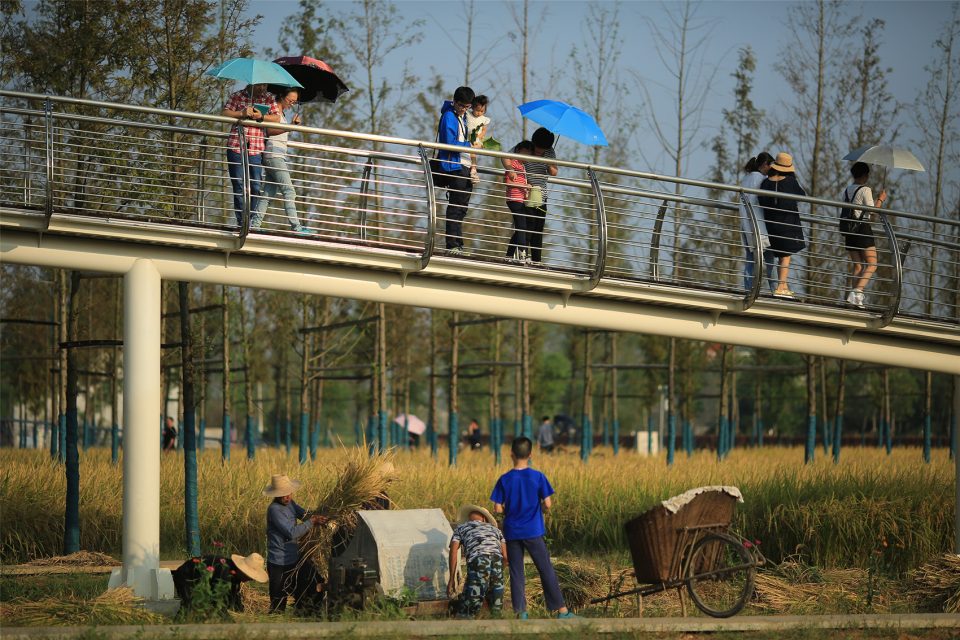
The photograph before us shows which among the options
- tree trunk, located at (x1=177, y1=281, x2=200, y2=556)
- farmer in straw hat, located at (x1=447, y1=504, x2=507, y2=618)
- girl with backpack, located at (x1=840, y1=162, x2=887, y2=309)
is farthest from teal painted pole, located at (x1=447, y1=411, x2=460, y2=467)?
farmer in straw hat, located at (x1=447, y1=504, x2=507, y2=618)

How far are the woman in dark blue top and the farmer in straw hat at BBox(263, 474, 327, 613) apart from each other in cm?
599

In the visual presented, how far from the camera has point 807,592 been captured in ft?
40.0

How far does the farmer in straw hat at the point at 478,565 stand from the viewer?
412 inches

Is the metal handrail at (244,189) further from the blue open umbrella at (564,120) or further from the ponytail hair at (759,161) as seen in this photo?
the ponytail hair at (759,161)

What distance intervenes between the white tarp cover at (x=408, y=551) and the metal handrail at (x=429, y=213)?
2.69 meters

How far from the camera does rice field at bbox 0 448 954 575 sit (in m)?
15.1

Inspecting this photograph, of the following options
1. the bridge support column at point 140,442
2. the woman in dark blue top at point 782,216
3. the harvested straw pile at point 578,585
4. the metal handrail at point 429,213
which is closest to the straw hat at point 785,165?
the woman in dark blue top at point 782,216

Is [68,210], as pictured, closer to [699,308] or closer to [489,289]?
[489,289]

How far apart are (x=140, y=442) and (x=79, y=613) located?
193 centimetres

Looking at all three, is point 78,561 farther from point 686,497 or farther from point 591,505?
point 686,497

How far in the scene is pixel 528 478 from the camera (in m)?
10.5

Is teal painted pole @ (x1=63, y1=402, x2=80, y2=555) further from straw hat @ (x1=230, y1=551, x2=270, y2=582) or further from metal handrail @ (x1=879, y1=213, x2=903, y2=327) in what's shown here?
metal handrail @ (x1=879, y1=213, x2=903, y2=327)

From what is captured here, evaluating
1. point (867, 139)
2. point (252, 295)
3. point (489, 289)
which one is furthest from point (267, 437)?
point (489, 289)

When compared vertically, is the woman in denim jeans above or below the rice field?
above
